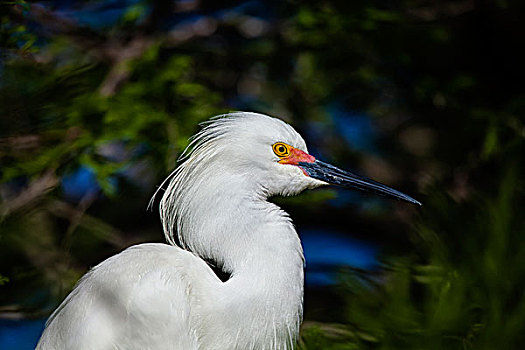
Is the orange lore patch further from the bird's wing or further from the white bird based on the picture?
the bird's wing

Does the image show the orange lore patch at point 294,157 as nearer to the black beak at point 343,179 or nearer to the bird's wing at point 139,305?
the black beak at point 343,179

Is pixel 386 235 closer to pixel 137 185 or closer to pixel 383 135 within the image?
pixel 383 135

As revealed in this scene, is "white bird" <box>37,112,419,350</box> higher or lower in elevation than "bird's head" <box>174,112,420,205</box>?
lower

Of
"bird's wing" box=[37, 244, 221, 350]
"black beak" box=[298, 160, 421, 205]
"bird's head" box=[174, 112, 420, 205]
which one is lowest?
"bird's wing" box=[37, 244, 221, 350]

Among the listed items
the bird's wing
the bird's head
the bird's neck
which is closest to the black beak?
the bird's head

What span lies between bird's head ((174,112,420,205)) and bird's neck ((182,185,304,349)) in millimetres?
67

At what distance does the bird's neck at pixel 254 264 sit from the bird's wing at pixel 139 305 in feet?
0.23

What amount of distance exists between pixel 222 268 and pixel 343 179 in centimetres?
42

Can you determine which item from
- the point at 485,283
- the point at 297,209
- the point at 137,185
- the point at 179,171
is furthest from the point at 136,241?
the point at 485,283

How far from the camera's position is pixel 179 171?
6.05 ft

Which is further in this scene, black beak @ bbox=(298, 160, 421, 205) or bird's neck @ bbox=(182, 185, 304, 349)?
black beak @ bbox=(298, 160, 421, 205)

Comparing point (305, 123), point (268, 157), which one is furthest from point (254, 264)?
point (305, 123)

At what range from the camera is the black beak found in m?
1.74

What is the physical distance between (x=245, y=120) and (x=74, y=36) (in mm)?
1179
